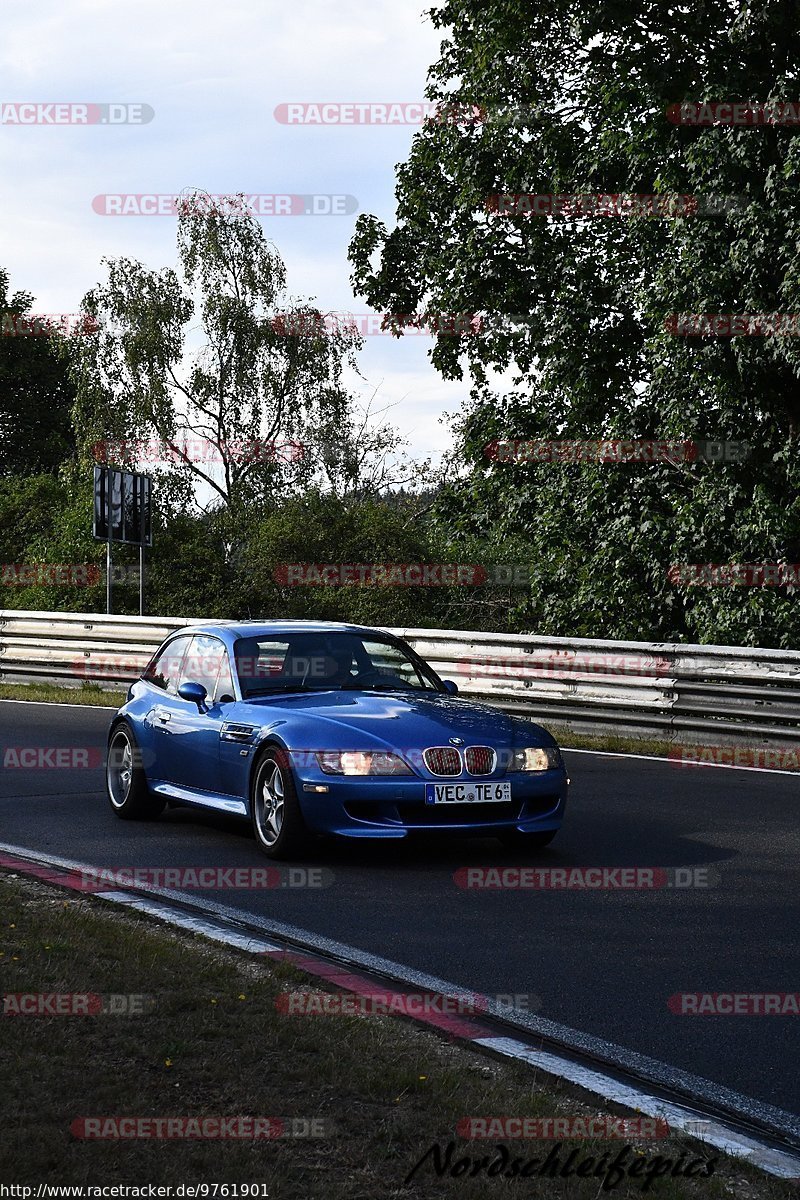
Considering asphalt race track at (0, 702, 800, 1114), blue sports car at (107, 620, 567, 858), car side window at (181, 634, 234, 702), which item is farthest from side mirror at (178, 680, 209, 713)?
asphalt race track at (0, 702, 800, 1114)

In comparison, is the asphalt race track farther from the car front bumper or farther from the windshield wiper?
the windshield wiper

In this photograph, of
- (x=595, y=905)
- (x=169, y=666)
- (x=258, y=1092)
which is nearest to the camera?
(x=258, y=1092)

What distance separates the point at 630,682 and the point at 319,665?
638cm

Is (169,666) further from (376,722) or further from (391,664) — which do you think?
(376,722)

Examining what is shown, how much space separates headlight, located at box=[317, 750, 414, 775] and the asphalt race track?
569 mm

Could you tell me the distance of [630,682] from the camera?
15.6m

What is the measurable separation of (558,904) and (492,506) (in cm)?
1466

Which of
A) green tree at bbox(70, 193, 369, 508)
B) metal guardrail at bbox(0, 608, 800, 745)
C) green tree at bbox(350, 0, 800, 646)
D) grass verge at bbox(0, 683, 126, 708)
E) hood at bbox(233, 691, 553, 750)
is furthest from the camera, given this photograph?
green tree at bbox(70, 193, 369, 508)

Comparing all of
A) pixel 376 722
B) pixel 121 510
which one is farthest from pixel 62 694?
pixel 376 722

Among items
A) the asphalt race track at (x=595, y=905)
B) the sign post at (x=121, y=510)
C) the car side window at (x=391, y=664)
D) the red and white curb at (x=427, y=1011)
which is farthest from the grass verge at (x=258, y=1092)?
the sign post at (x=121, y=510)

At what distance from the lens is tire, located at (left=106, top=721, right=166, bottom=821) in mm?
10484

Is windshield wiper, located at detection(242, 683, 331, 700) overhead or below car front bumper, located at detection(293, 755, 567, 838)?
overhead

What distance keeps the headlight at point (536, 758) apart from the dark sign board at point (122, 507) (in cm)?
1546

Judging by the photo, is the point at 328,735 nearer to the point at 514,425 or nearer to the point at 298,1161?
the point at 298,1161
